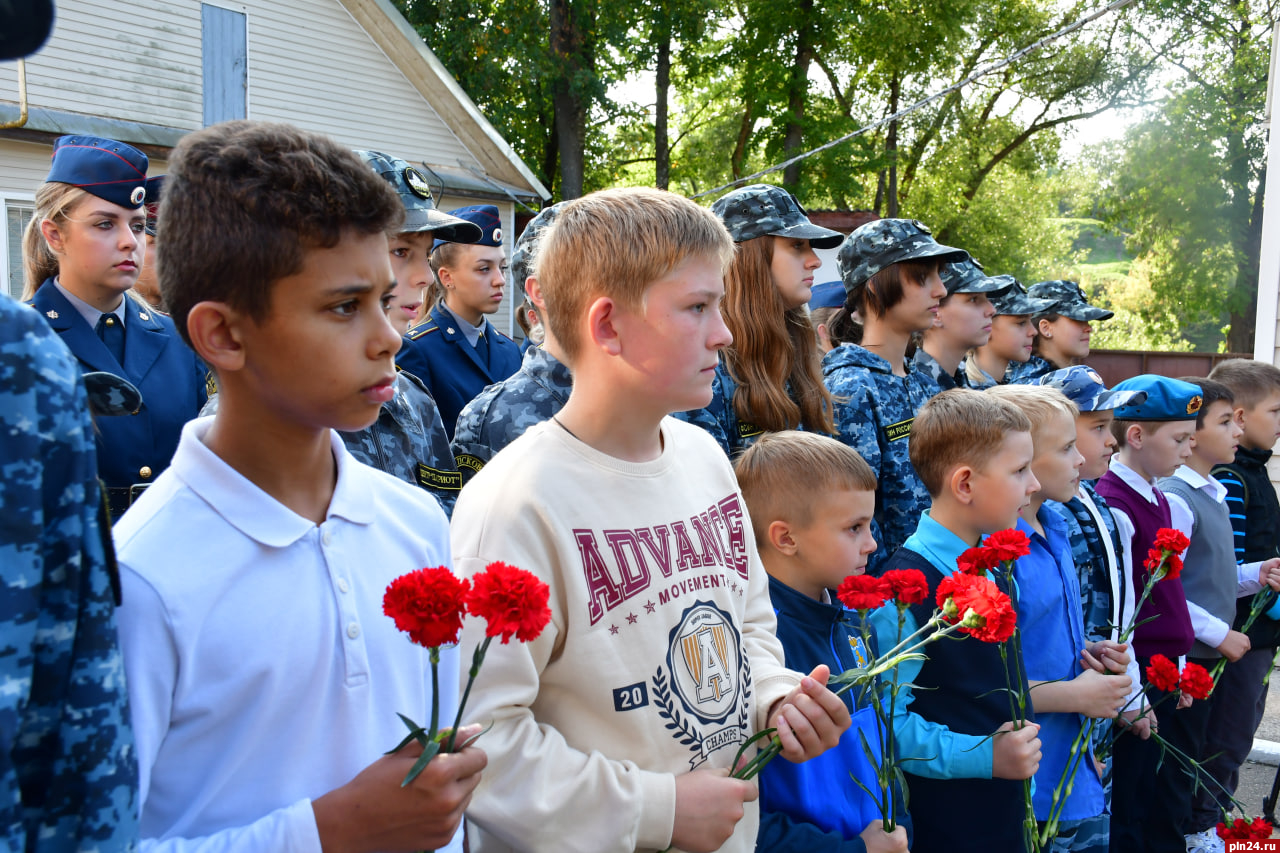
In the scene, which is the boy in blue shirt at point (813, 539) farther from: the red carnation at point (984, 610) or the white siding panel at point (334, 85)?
the white siding panel at point (334, 85)

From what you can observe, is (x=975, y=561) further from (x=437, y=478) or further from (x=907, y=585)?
(x=437, y=478)

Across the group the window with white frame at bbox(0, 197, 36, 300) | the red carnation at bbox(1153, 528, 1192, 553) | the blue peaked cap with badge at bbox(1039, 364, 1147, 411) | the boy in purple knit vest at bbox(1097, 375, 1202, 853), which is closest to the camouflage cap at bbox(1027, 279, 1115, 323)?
the boy in purple knit vest at bbox(1097, 375, 1202, 853)

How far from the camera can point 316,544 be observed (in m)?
1.47

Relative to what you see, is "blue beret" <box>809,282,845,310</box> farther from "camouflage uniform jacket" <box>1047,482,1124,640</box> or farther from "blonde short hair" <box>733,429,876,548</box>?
"blonde short hair" <box>733,429,876,548</box>

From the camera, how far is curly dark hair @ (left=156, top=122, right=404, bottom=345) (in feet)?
4.59

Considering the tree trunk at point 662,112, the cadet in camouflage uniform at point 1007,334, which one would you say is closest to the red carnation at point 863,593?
the cadet in camouflage uniform at point 1007,334

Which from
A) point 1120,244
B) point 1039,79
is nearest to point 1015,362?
point 1039,79

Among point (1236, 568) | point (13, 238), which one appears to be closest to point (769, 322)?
point (1236, 568)

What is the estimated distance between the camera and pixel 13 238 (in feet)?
38.5

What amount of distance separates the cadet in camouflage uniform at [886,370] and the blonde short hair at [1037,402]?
378 mm

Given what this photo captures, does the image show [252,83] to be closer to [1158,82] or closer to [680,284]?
[680,284]

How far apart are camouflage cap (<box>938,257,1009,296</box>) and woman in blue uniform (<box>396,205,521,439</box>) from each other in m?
2.12

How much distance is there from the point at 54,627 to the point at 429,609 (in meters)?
0.37

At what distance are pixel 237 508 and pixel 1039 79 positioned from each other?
30780mm
